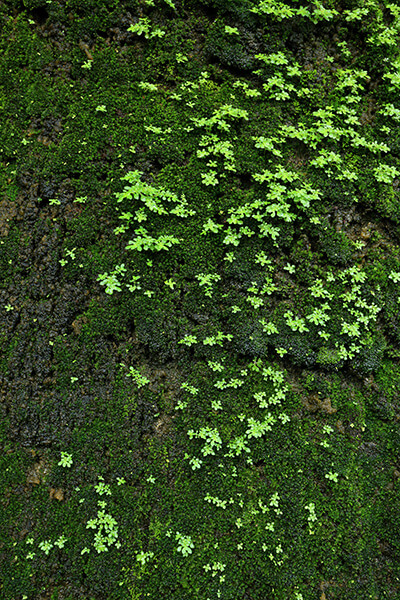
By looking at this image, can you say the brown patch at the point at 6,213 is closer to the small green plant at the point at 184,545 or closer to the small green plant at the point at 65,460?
the small green plant at the point at 65,460

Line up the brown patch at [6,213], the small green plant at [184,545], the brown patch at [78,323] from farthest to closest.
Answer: the brown patch at [6,213] < the brown patch at [78,323] < the small green plant at [184,545]

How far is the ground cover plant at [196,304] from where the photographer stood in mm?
3352

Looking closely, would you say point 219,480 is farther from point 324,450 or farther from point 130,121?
point 130,121

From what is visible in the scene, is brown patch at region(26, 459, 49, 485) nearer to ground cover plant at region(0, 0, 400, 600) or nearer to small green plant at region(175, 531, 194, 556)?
ground cover plant at region(0, 0, 400, 600)

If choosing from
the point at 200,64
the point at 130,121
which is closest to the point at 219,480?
the point at 130,121

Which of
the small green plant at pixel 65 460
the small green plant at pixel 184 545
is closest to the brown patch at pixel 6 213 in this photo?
the small green plant at pixel 65 460

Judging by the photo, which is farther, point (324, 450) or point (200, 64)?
point (200, 64)

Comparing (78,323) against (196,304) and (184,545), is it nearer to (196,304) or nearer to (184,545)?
(196,304)

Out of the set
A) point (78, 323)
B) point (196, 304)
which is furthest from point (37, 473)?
point (196, 304)

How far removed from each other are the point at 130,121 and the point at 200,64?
42.5 inches

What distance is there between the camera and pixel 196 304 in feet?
12.0

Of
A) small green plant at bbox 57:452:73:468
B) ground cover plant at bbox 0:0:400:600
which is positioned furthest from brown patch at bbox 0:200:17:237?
small green plant at bbox 57:452:73:468

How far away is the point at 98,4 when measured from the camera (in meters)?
3.77

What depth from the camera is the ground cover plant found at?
11.0ft
